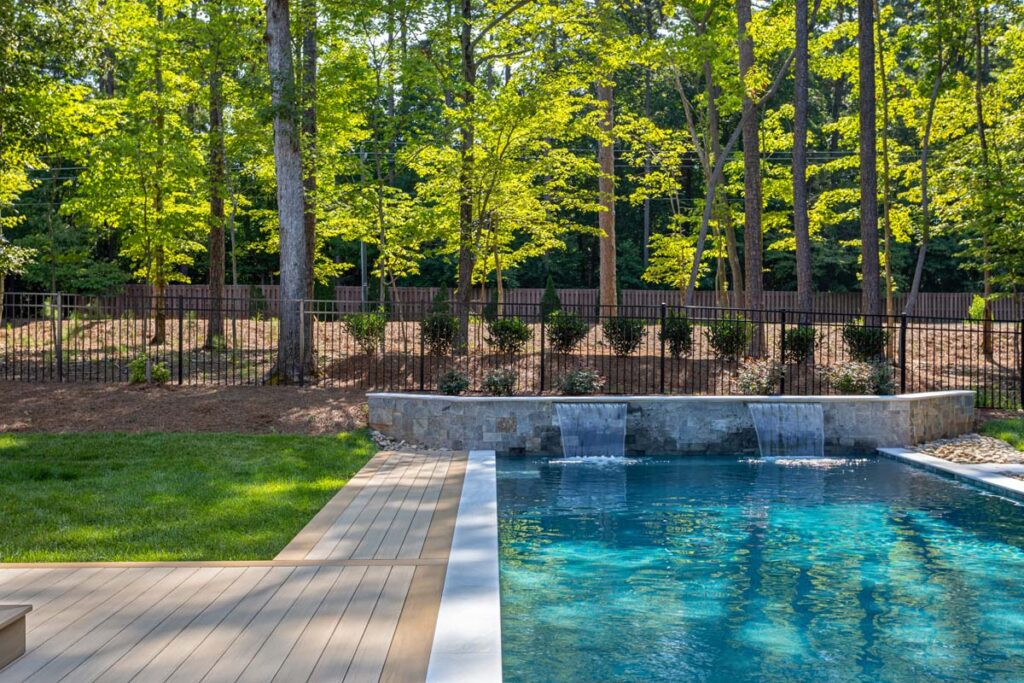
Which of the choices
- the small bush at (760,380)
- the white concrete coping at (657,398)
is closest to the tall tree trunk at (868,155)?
the small bush at (760,380)

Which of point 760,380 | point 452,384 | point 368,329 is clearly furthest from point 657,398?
point 368,329

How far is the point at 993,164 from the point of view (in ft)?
60.8

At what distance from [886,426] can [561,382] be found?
5.08 m

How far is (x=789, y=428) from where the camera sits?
13711mm

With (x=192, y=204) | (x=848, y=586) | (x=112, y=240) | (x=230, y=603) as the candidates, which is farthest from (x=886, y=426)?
(x=112, y=240)

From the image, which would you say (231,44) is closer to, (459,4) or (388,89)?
(388,89)

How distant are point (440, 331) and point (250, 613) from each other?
1253 centimetres

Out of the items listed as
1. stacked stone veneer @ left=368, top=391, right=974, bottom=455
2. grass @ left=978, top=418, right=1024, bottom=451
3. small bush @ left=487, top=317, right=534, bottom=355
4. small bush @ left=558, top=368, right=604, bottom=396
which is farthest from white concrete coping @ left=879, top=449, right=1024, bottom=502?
small bush @ left=487, top=317, right=534, bottom=355

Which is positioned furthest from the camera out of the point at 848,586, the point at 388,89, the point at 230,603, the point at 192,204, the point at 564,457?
the point at 192,204

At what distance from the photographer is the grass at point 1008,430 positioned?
1349cm

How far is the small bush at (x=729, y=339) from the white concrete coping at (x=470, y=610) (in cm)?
1029

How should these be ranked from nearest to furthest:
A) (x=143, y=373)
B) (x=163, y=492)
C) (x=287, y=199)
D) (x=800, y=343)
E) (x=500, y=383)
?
(x=163, y=492) < (x=500, y=383) < (x=143, y=373) < (x=287, y=199) < (x=800, y=343)

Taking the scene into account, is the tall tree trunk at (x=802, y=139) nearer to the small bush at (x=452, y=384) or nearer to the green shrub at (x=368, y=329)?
the small bush at (x=452, y=384)

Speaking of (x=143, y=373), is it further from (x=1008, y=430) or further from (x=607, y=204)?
(x=1008, y=430)
